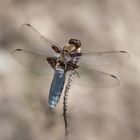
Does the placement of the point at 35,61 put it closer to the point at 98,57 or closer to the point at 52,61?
the point at 52,61

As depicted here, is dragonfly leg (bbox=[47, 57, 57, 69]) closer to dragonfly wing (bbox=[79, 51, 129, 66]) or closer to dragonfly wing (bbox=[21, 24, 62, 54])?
dragonfly wing (bbox=[21, 24, 62, 54])

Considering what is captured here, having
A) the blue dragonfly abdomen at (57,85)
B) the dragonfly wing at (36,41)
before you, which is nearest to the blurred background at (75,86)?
the dragonfly wing at (36,41)

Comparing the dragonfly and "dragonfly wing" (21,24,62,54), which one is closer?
the dragonfly

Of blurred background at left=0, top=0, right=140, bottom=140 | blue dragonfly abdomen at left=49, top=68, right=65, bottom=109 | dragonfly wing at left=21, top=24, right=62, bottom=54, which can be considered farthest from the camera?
blurred background at left=0, top=0, right=140, bottom=140

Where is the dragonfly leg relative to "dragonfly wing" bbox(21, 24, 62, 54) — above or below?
below

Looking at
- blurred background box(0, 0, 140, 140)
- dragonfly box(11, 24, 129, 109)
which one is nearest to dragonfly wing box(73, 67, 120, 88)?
dragonfly box(11, 24, 129, 109)

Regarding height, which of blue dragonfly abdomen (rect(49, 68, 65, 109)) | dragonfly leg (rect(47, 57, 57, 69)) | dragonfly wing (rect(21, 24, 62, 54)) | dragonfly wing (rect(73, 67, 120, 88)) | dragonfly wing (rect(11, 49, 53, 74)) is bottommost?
blue dragonfly abdomen (rect(49, 68, 65, 109))

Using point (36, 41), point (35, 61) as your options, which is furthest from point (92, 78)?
point (36, 41)
